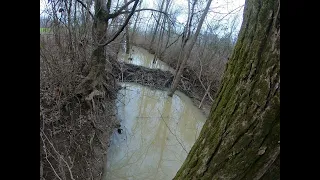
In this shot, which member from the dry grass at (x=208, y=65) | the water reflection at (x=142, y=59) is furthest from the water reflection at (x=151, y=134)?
the water reflection at (x=142, y=59)

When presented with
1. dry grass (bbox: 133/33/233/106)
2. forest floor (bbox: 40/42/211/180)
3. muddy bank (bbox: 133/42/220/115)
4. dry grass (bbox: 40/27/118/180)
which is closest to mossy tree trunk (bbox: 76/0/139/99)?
dry grass (bbox: 40/27/118/180)

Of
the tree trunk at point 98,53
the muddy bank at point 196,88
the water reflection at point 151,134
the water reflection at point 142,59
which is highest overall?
the tree trunk at point 98,53

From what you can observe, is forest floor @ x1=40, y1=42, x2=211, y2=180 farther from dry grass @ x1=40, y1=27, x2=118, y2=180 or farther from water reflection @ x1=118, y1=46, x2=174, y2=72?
water reflection @ x1=118, y1=46, x2=174, y2=72

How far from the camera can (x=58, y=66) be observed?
5879mm

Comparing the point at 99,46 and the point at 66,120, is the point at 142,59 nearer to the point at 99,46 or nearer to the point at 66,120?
the point at 99,46

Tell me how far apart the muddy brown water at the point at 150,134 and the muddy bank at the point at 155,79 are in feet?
1.29

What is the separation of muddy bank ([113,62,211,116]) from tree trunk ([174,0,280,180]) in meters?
10.5

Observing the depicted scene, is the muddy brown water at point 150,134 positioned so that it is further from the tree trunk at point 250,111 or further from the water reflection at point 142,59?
the tree trunk at point 250,111

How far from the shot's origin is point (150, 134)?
8328 millimetres

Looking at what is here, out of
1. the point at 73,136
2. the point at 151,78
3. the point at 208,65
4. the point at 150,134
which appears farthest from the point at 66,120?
the point at 208,65

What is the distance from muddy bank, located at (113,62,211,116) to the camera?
12465mm

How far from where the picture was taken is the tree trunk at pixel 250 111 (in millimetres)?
1289
